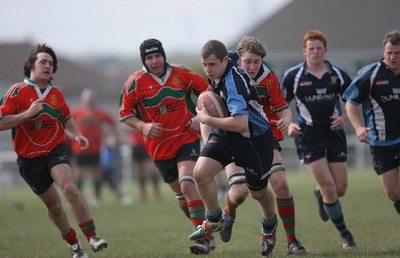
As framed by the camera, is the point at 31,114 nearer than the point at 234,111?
No

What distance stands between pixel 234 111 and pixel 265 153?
683 millimetres

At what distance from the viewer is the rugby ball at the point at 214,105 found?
789 centimetres

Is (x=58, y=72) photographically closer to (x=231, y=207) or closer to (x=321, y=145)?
(x=321, y=145)

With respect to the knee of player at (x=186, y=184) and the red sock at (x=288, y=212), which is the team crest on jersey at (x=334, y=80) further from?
the knee of player at (x=186, y=184)

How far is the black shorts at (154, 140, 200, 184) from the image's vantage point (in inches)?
385

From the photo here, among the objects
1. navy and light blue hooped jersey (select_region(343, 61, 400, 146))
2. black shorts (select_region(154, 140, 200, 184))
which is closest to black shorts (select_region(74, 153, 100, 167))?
black shorts (select_region(154, 140, 200, 184))

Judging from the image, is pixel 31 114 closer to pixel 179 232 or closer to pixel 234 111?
pixel 234 111

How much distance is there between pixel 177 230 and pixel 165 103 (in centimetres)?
351

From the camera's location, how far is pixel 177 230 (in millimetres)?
12719

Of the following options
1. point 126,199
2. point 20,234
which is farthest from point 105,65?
point 20,234

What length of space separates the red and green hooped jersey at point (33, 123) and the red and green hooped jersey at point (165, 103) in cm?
91

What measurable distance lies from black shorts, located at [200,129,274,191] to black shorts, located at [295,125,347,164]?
6.27ft

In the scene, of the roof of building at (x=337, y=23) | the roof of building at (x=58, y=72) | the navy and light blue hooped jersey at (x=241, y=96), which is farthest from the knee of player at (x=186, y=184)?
the roof of building at (x=337, y=23)

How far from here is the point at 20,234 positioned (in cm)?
1361
